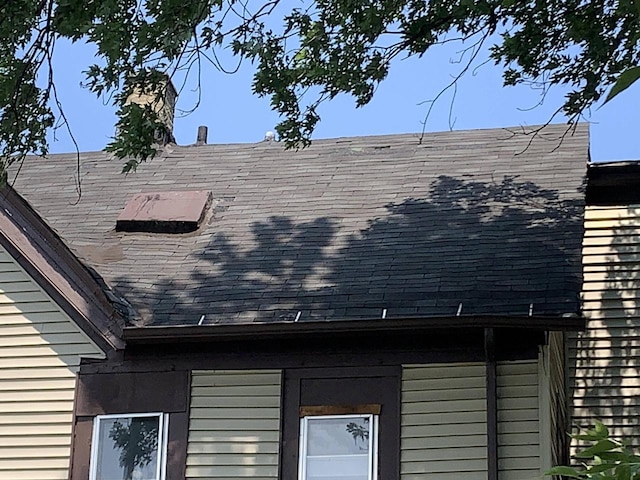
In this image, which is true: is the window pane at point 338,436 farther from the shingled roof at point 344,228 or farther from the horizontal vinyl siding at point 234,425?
the shingled roof at point 344,228

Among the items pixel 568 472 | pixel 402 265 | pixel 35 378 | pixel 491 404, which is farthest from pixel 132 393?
pixel 568 472

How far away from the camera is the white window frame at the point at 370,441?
9.59m

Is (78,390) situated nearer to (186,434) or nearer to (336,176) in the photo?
(186,434)

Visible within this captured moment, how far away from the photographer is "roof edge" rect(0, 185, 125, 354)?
10.3m

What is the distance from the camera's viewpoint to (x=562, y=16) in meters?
10.4

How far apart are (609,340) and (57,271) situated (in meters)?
6.25

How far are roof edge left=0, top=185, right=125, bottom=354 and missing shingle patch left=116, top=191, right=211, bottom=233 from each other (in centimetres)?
170

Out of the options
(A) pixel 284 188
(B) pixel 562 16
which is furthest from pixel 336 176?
(B) pixel 562 16

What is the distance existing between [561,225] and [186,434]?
4278 mm

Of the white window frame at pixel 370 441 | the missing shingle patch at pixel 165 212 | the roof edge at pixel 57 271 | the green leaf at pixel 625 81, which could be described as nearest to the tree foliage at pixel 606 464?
the green leaf at pixel 625 81

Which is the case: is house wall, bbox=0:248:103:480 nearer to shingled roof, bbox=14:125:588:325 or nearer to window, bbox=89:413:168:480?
window, bbox=89:413:168:480

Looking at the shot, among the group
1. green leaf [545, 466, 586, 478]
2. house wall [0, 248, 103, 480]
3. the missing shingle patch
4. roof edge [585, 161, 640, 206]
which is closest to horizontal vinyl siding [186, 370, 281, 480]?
house wall [0, 248, 103, 480]

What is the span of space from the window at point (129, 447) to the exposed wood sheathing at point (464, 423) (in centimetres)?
225

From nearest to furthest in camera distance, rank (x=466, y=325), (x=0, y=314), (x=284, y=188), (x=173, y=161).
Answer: (x=466, y=325), (x=0, y=314), (x=284, y=188), (x=173, y=161)
